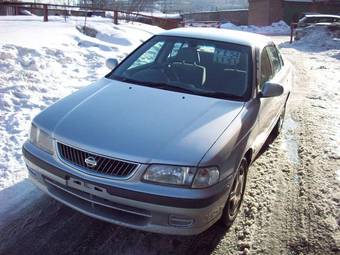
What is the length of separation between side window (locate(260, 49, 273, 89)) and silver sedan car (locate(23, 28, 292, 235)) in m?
0.05

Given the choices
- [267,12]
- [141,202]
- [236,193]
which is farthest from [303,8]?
[141,202]

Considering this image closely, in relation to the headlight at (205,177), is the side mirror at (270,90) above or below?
above

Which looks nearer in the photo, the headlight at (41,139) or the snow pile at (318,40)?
the headlight at (41,139)

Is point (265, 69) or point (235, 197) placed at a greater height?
point (265, 69)

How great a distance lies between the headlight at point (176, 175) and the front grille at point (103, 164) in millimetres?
133

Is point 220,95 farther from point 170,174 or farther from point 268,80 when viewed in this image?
point 170,174

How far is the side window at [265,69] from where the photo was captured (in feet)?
15.1

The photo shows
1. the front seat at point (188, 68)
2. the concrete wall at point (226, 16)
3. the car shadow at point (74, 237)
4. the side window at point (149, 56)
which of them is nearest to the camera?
the car shadow at point (74, 237)

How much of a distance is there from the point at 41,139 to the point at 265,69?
260 centimetres

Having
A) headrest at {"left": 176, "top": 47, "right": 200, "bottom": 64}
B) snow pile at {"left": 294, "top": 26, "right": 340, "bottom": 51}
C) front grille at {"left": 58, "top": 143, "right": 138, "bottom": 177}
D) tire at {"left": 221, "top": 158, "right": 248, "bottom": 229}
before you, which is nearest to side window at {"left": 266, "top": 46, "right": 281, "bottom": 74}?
headrest at {"left": 176, "top": 47, "right": 200, "bottom": 64}

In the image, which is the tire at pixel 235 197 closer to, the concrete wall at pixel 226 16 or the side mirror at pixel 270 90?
the side mirror at pixel 270 90

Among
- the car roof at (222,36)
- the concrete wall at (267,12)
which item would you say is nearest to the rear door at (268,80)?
the car roof at (222,36)

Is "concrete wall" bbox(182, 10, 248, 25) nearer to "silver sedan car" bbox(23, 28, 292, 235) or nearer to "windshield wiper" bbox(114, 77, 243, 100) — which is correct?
"silver sedan car" bbox(23, 28, 292, 235)

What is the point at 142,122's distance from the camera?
11.3 ft
